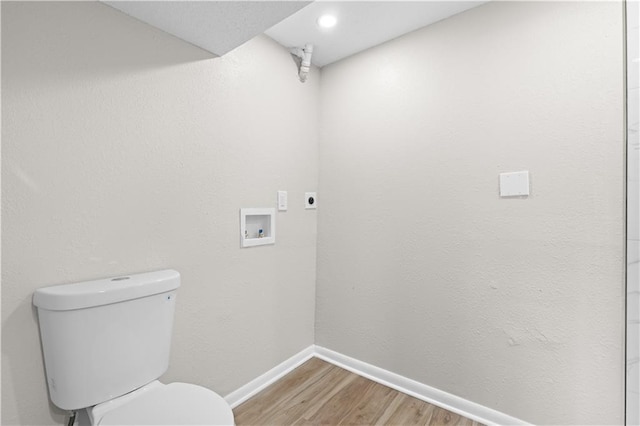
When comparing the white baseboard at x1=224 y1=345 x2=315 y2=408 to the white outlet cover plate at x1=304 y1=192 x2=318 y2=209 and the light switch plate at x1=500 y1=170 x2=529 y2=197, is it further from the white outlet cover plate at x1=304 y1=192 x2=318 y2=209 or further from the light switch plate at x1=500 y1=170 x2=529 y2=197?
the light switch plate at x1=500 y1=170 x2=529 y2=197

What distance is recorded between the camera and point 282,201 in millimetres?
1822

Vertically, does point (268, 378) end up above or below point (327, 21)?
below

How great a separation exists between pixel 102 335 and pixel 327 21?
1.78 meters

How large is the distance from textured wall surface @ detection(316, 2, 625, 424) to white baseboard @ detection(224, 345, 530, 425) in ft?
0.15

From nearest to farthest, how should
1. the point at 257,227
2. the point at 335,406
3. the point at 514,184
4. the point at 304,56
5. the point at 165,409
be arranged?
1. the point at 165,409
2. the point at 514,184
3. the point at 335,406
4. the point at 257,227
5. the point at 304,56

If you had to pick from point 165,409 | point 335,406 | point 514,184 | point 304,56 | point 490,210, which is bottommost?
point 335,406

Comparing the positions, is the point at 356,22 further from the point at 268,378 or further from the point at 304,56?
the point at 268,378

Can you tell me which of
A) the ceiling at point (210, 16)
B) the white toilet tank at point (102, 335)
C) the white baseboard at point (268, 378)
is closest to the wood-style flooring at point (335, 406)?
the white baseboard at point (268, 378)

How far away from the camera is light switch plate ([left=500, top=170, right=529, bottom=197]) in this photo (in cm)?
134

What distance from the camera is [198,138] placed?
1398mm

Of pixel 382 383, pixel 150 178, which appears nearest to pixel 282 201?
pixel 150 178

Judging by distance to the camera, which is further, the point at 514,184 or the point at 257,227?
the point at 257,227

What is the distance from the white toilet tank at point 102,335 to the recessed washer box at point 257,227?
508 millimetres

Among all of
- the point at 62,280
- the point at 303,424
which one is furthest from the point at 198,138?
the point at 303,424
